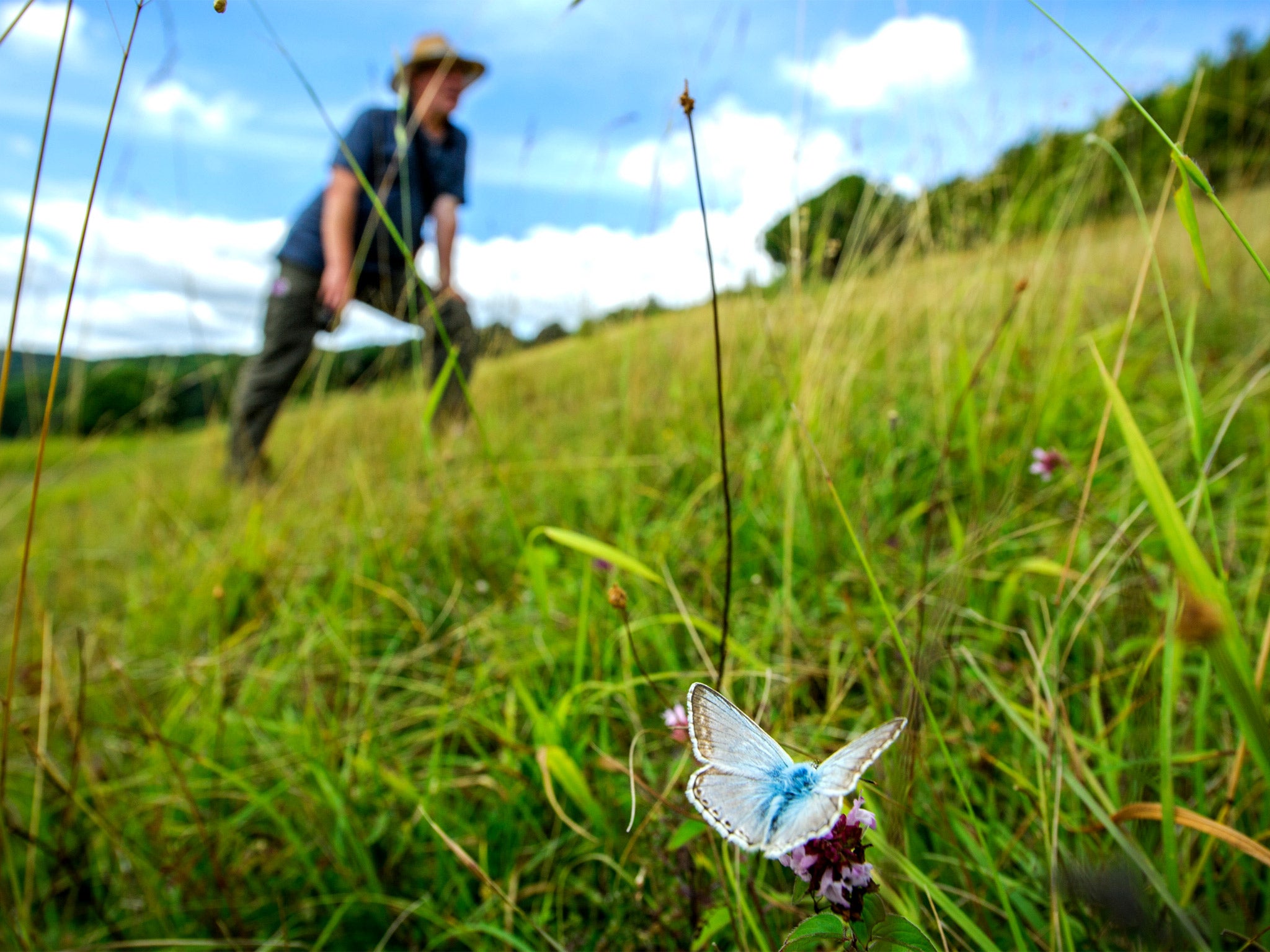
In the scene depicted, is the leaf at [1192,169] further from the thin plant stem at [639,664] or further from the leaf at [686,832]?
the leaf at [686,832]

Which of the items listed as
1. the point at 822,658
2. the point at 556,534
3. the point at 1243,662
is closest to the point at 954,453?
the point at 822,658

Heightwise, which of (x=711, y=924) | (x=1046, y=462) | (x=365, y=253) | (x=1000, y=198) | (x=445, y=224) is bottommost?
(x=711, y=924)

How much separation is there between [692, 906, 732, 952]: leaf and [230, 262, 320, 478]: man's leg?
13.2 ft

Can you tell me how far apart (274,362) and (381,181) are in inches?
49.8

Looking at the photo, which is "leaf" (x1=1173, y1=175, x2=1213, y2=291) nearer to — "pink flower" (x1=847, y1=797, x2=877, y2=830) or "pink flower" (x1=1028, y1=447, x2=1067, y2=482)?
"pink flower" (x1=847, y1=797, x2=877, y2=830)

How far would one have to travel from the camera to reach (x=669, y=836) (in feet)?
3.63

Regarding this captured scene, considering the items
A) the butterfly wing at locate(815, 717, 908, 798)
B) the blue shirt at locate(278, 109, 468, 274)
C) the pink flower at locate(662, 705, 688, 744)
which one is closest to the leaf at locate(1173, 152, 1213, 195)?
the butterfly wing at locate(815, 717, 908, 798)

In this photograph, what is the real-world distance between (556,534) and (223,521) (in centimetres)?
320

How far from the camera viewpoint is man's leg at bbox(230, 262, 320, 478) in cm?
416

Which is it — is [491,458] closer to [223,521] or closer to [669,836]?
[669,836]

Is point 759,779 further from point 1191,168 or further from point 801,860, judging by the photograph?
point 1191,168

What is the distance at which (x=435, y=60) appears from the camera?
13.6 feet

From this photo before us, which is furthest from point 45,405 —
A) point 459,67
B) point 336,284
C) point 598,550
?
point 459,67

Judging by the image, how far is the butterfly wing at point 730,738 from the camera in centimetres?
56
